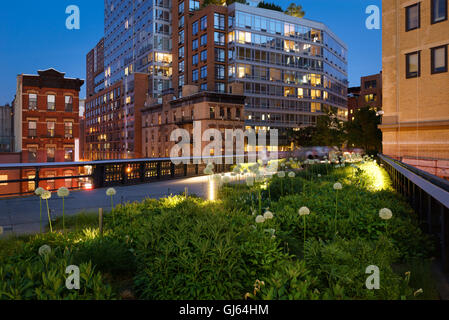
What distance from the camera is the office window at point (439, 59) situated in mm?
22284

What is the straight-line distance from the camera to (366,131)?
119 feet

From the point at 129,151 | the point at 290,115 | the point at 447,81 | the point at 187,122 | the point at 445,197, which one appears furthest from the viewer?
the point at 129,151

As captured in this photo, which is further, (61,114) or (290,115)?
(290,115)

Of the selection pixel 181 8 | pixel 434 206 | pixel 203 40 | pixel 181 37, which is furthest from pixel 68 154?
pixel 434 206

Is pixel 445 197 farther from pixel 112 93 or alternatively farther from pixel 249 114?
pixel 112 93

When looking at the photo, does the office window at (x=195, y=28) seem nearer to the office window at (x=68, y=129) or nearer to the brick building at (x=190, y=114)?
the brick building at (x=190, y=114)

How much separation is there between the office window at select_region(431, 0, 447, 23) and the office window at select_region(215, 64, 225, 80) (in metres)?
43.2

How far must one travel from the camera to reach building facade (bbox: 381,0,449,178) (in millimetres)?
22250

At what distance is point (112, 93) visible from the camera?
292 ft

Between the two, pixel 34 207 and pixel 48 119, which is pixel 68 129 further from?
pixel 34 207

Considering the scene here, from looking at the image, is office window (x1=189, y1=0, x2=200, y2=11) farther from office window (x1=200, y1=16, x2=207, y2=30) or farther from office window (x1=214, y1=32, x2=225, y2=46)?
office window (x1=214, y1=32, x2=225, y2=46)

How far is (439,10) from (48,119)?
4621 centimetres
